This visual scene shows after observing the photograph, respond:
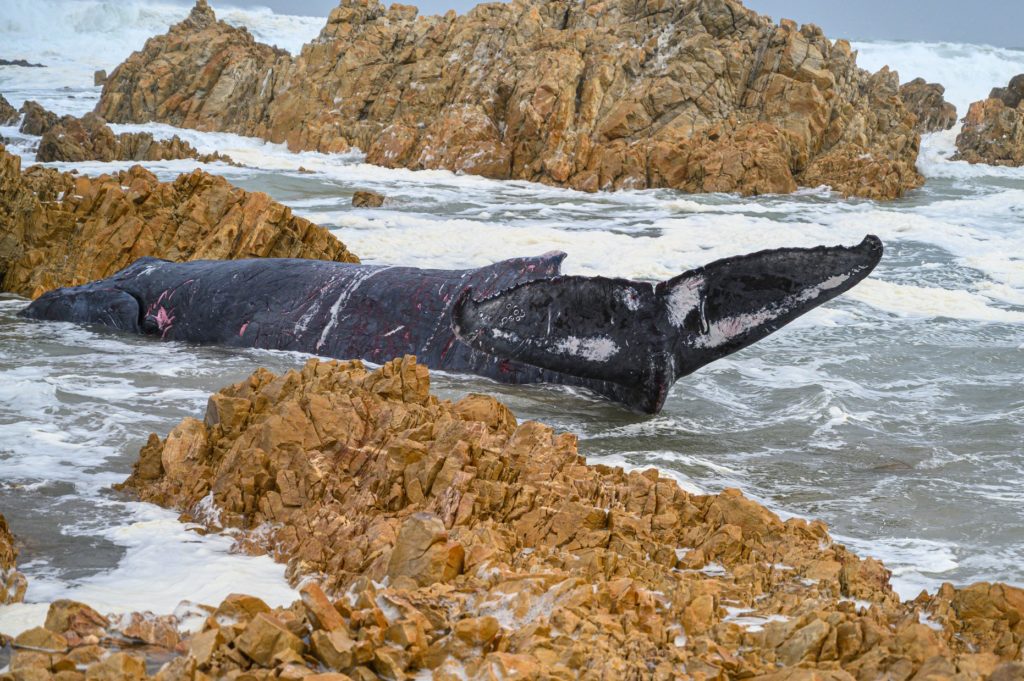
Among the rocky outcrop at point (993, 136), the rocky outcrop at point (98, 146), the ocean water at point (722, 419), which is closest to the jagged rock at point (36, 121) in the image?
the rocky outcrop at point (98, 146)

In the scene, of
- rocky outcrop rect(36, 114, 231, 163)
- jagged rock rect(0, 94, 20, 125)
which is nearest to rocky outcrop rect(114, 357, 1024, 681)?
rocky outcrop rect(36, 114, 231, 163)

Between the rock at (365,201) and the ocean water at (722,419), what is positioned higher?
the rock at (365,201)

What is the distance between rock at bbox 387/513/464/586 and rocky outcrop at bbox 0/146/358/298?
671 centimetres

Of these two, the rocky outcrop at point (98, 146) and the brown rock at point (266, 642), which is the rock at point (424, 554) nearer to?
the brown rock at point (266, 642)

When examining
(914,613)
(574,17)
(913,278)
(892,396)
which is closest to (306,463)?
(914,613)

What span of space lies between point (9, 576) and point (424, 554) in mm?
1276

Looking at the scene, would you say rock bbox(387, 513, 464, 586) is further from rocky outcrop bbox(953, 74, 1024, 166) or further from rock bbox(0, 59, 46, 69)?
rock bbox(0, 59, 46, 69)

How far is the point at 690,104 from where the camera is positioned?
81.3 feet

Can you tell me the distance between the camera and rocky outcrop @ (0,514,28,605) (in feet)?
9.63

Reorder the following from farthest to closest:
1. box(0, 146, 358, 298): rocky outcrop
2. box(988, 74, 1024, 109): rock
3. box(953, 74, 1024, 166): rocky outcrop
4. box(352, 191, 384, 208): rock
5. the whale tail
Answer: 1. box(988, 74, 1024, 109): rock
2. box(953, 74, 1024, 166): rocky outcrop
3. box(352, 191, 384, 208): rock
4. box(0, 146, 358, 298): rocky outcrop
5. the whale tail

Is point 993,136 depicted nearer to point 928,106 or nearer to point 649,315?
point 928,106

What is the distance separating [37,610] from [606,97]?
77.1 feet

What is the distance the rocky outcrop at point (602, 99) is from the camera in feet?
73.5

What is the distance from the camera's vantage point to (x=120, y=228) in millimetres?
9531
